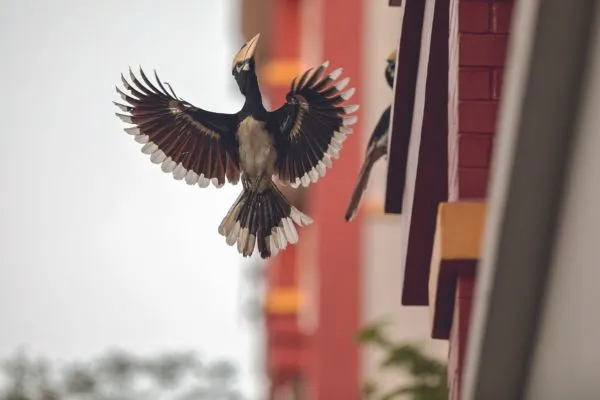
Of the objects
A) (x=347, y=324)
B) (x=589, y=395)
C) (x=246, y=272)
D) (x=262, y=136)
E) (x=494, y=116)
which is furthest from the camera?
(x=246, y=272)

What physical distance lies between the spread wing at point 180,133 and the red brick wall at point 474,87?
95 centimetres

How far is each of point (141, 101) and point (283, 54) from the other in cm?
1785

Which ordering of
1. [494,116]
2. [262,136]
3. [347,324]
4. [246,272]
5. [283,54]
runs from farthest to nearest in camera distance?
[246,272] < [283,54] < [347,324] < [494,116] < [262,136]

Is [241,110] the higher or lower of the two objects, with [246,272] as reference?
higher

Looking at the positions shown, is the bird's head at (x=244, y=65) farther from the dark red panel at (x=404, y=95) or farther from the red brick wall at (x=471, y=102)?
the dark red panel at (x=404, y=95)

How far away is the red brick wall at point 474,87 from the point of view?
503 centimetres

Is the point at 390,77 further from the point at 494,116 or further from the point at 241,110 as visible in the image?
the point at 241,110

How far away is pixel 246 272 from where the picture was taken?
78.2 feet

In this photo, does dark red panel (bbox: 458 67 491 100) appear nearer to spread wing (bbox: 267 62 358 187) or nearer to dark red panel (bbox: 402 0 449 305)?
dark red panel (bbox: 402 0 449 305)

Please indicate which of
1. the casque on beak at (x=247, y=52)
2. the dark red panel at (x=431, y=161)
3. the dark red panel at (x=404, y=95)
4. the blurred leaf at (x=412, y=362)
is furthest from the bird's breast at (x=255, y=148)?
the blurred leaf at (x=412, y=362)

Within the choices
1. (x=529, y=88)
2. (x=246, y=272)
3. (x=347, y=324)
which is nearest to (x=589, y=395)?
(x=529, y=88)

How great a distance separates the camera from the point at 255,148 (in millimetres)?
4211

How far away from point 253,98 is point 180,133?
24 cm

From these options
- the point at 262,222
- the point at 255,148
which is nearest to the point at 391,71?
the point at 255,148
